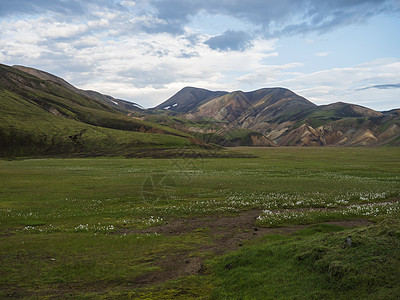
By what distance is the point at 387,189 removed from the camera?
39531 mm

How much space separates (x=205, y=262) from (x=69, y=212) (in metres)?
18.8

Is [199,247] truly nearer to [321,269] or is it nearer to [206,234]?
[206,234]

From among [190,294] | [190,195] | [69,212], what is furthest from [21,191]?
[190,294]

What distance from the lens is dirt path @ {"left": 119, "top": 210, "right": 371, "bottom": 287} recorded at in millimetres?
14039

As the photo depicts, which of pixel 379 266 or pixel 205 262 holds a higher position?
pixel 379 266

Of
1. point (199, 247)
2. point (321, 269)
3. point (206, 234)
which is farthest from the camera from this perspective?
point (206, 234)

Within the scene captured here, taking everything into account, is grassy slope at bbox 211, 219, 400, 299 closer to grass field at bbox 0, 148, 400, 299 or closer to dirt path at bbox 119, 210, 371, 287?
grass field at bbox 0, 148, 400, 299

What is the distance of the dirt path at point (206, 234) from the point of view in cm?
1404

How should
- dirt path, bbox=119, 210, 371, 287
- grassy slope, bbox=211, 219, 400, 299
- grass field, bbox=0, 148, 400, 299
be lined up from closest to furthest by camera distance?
grassy slope, bbox=211, 219, 400, 299, grass field, bbox=0, 148, 400, 299, dirt path, bbox=119, 210, 371, 287

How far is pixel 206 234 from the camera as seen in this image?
21.2 meters

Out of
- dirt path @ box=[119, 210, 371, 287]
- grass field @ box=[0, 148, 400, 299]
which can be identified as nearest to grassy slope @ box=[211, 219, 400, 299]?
grass field @ box=[0, 148, 400, 299]

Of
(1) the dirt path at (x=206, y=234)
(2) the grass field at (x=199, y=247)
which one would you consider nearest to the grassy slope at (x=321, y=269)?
(2) the grass field at (x=199, y=247)

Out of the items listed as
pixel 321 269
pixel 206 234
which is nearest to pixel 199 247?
pixel 206 234

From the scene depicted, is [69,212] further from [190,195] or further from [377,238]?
[377,238]
